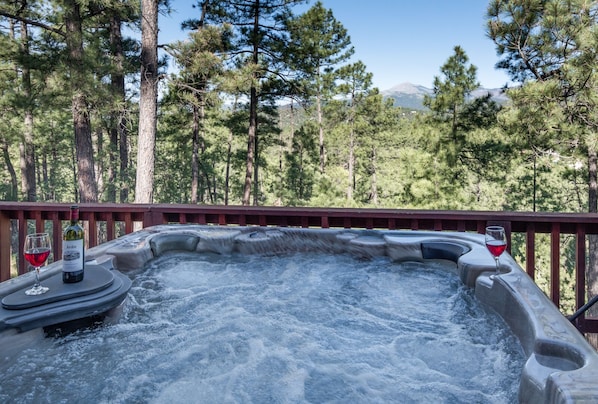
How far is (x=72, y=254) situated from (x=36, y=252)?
102mm

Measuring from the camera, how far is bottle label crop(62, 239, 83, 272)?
51.3 inches

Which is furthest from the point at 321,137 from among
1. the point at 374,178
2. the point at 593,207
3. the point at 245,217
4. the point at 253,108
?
the point at 245,217

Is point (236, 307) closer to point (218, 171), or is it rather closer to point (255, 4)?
point (255, 4)

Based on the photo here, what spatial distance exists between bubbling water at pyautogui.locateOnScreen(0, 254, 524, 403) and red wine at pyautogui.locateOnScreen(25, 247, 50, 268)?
25 cm

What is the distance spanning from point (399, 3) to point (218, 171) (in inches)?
487

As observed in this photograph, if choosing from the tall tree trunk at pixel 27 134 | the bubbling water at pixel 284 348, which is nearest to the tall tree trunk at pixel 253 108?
the tall tree trunk at pixel 27 134

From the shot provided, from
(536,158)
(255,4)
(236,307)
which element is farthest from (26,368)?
(255,4)

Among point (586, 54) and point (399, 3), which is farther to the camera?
point (399, 3)

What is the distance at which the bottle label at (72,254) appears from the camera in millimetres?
1302

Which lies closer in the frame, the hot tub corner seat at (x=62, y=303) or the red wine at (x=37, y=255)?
the hot tub corner seat at (x=62, y=303)

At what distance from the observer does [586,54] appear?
6.19 metres

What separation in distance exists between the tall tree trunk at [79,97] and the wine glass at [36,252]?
577cm

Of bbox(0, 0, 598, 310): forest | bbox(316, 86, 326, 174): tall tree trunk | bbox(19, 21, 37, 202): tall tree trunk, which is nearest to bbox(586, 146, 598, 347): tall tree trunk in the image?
bbox(0, 0, 598, 310): forest

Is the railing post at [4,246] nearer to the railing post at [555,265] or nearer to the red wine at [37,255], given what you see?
the red wine at [37,255]
